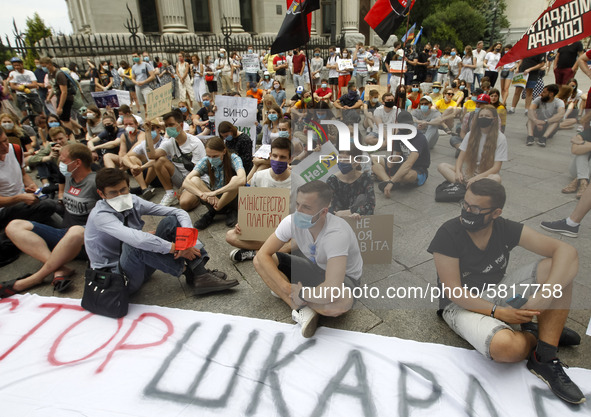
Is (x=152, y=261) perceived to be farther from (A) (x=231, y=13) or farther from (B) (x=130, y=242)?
(A) (x=231, y=13)

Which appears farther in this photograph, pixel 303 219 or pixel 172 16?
pixel 172 16

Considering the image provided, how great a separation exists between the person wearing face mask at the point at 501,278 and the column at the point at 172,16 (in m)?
19.8

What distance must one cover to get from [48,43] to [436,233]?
18473 mm

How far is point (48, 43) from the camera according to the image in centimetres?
1519

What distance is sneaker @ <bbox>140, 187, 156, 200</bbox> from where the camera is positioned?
5.25 meters

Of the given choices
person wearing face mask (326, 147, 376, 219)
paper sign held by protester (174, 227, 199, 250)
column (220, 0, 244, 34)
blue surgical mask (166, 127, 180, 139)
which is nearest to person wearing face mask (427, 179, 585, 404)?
person wearing face mask (326, 147, 376, 219)

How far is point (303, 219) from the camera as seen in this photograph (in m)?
2.26

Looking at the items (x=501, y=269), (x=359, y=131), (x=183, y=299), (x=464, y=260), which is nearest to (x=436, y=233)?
(x=464, y=260)

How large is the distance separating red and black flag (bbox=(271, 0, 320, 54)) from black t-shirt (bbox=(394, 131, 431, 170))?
2127 millimetres

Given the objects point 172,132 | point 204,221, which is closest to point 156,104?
point 172,132

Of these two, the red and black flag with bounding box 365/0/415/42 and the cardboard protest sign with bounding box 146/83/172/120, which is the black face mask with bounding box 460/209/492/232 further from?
the cardboard protest sign with bounding box 146/83/172/120

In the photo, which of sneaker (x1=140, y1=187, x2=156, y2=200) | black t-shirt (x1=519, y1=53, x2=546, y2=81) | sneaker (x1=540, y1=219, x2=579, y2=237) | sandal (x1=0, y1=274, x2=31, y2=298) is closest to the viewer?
sneaker (x1=540, y1=219, x2=579, y2=237)

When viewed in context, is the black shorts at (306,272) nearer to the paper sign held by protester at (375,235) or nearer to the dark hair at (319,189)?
the paper sign held by protester at (375,235)

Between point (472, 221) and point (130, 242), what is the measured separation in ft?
7.43
